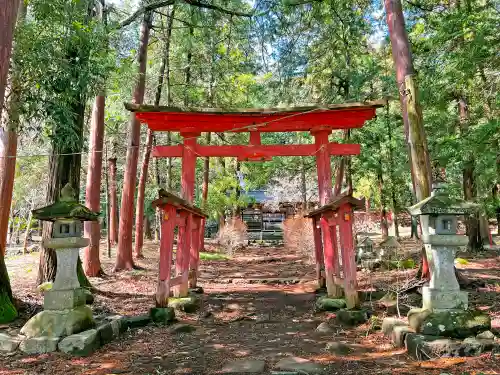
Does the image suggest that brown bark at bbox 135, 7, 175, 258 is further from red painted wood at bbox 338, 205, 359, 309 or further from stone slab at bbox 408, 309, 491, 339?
stone slab at bbox 408, 309, 491, 339

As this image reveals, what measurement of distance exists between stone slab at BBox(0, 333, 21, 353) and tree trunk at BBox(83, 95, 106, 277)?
4.94 metres

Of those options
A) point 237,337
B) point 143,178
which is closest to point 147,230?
point 143,178

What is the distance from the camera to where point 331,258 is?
8125 mm

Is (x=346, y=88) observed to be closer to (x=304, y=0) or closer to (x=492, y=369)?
(x=304, y=0)

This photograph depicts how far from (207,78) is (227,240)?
8.45 m

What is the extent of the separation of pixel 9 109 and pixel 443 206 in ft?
22.1

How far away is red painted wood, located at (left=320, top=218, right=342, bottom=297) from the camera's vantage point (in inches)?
313

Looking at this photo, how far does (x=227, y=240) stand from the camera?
2083 centimetres

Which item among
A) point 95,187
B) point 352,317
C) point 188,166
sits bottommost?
point 352,317

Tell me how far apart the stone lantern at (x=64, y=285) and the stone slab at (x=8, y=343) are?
14 cm

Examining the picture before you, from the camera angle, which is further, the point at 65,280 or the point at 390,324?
the point at 390,324

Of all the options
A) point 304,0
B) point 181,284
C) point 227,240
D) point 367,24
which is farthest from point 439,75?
point 227,240

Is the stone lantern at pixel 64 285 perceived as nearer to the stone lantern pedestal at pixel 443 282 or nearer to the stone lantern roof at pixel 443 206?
the stone lantern pedestal at pixel 443 282

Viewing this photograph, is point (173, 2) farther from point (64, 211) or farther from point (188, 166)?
point (64, 211)
